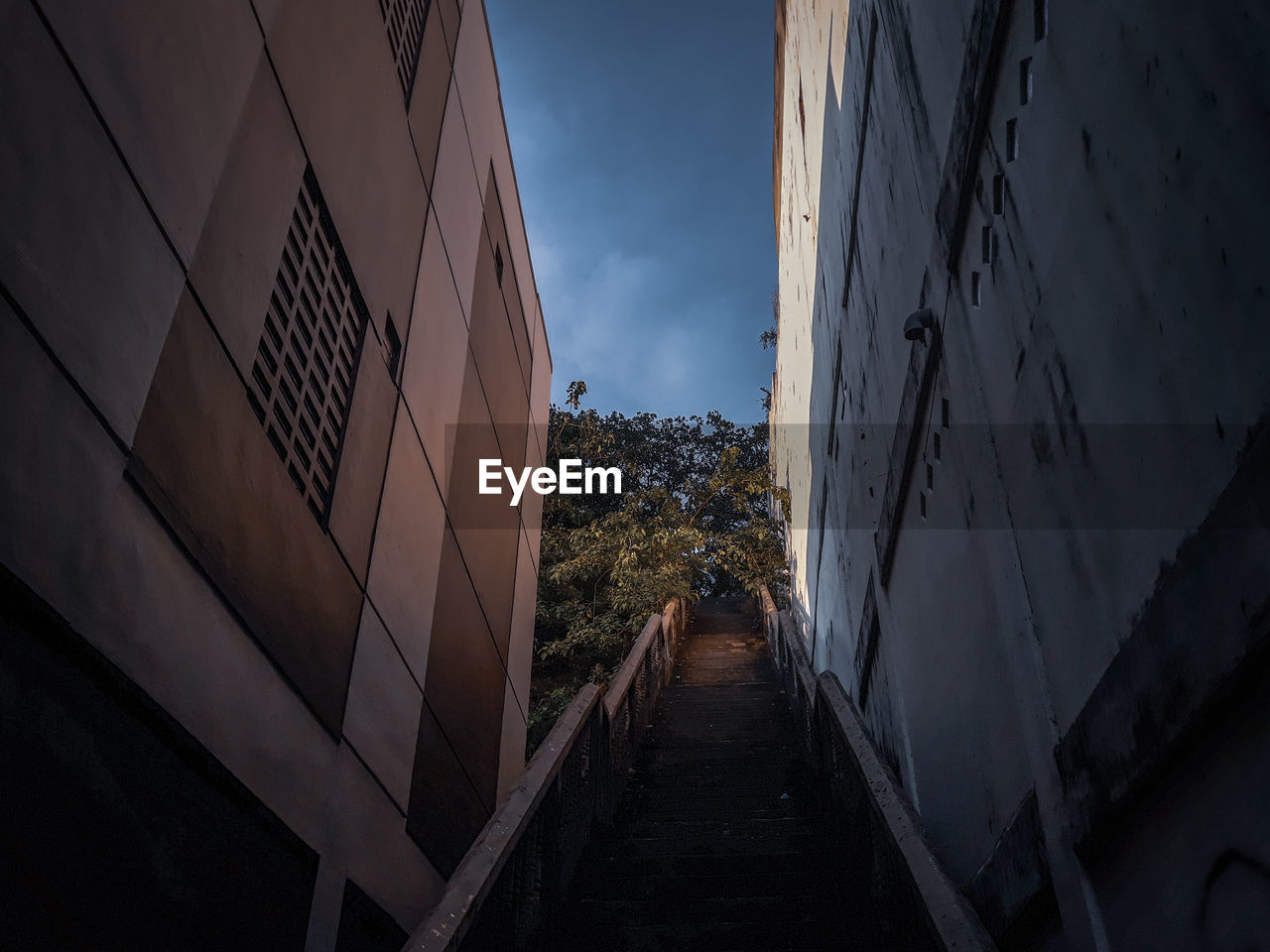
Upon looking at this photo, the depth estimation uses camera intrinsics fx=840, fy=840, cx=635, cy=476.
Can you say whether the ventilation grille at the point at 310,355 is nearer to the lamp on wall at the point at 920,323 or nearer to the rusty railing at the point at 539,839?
the rusty railing at the point at 539,839

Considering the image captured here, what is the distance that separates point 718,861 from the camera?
490 cm

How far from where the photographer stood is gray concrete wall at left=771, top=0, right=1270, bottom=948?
1.85 metres

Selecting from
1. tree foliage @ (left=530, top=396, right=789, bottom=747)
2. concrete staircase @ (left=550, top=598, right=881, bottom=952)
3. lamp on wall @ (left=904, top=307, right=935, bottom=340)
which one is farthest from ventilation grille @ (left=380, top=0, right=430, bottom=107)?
tree foliage @ (left=530, top=396, right=789, bottom=747)

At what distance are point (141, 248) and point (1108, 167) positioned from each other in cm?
300

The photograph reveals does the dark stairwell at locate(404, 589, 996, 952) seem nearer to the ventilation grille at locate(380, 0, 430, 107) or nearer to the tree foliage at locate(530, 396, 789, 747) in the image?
the ventilation grille at locate(380, 0, 430, 107)

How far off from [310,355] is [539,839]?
104 inches

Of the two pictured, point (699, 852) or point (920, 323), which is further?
point (699, 852)

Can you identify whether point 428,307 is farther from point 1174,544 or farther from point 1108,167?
point 1174,544

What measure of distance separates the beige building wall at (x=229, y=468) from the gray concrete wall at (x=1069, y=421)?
2910mm

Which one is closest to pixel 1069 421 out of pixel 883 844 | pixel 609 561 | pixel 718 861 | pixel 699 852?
pixel 883 844

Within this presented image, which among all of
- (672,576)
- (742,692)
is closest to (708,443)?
(672,576)

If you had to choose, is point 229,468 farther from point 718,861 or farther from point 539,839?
point 718,861

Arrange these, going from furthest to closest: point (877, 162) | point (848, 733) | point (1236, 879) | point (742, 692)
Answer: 1. point (742, 692)
2. point (877, 162)
3. point (848, 733)
4. point (1236, 879)

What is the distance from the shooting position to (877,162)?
5574 mm
